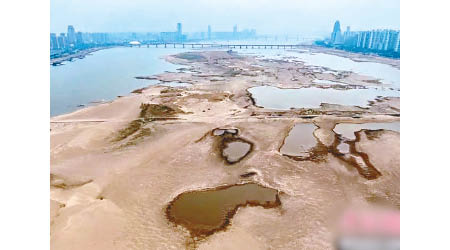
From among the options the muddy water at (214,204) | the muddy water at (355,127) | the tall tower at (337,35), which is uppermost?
the tall tower at (337,35)

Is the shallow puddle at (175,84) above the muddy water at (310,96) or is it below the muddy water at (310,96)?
above

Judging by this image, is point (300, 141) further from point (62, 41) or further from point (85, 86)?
point (62, 41)

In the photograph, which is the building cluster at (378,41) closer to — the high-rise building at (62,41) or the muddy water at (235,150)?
the muddy water at (235,150)

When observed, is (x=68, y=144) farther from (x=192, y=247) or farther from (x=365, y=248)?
(x=365, y=248)

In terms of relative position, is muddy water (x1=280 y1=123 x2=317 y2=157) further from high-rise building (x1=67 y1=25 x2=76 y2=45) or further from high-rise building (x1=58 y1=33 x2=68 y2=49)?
high-rise building (x1=67 y1=25 x2=76 y2=45)

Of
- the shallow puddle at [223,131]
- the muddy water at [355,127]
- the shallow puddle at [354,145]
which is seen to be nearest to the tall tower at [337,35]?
the muddy water at [355,127]

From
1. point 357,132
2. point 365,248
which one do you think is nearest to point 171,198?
point 365,248

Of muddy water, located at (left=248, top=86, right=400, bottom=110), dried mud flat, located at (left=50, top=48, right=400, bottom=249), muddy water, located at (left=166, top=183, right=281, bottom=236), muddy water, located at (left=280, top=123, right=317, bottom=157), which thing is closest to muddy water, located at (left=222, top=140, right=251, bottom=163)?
dried mud flat, located at (left=50, top=48, right=400, bottom=249)
